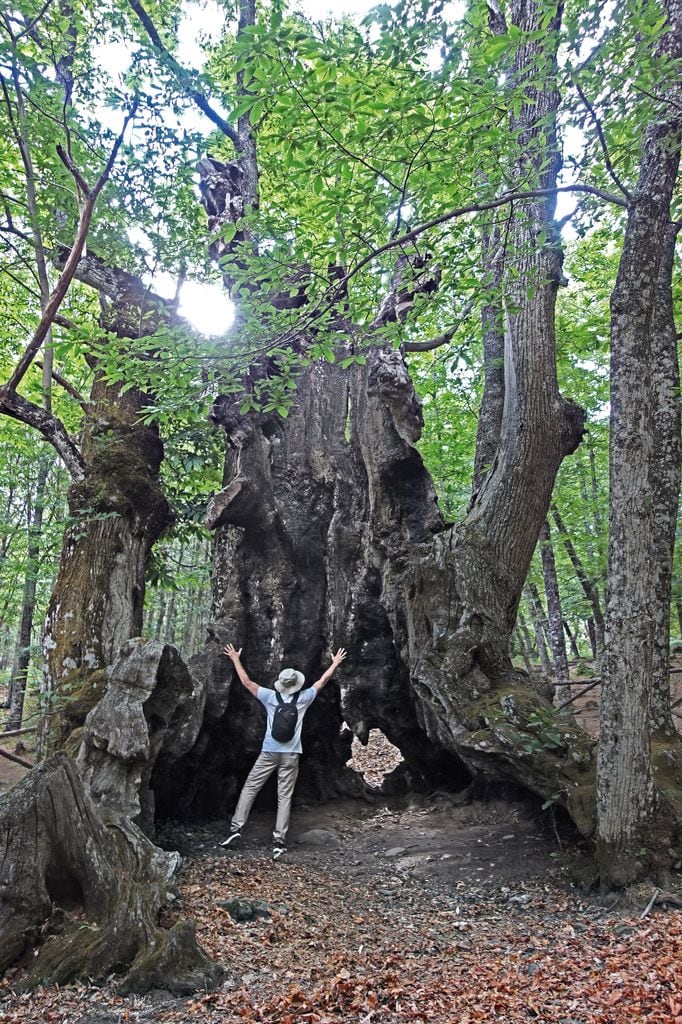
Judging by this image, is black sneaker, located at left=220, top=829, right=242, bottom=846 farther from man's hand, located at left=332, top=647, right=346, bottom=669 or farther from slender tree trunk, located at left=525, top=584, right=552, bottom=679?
slender tree trunk, located at left=525, top=584, right=552, bottom=679

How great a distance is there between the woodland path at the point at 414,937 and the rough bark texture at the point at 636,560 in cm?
47

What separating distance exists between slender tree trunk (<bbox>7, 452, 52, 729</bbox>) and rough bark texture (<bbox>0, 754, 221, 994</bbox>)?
268 inches

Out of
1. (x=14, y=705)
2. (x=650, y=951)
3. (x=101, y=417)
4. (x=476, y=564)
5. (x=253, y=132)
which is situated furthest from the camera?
(x=14, y=705)

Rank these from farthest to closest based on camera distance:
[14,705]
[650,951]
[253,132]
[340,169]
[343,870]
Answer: [14,705], [253,132], [343,870], [340,169], [650,951]

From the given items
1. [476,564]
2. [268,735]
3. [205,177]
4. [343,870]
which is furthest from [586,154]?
[343,870]

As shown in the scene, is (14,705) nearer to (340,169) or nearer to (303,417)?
(303,417)

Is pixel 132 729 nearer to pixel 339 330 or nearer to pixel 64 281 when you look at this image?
pixel 64 281

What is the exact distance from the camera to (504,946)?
409cm

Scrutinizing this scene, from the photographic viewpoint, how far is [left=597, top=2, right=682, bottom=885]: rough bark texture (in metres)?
4.37

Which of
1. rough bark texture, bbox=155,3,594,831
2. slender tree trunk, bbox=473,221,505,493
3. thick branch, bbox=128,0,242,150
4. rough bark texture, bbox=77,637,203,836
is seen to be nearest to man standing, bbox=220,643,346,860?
rough bark texture, bbox=155,3,594,831

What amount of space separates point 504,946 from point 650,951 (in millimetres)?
949

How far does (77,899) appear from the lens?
152 inches

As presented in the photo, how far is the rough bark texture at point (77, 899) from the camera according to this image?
11.2 ft

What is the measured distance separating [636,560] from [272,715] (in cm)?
432
